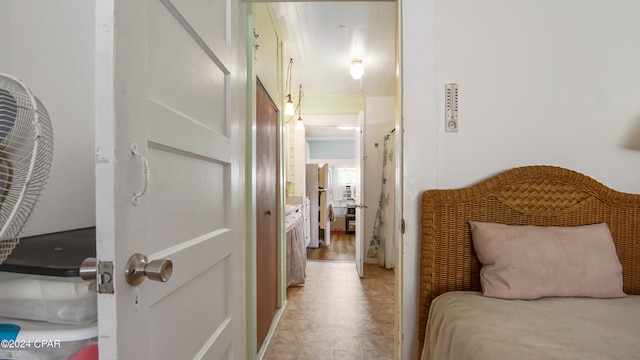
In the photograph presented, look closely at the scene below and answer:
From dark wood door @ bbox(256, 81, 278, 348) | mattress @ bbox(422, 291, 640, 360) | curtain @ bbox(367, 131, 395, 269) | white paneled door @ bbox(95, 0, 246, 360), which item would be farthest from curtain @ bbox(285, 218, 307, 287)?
mattress @ bbox(422, 291, 640, 360)

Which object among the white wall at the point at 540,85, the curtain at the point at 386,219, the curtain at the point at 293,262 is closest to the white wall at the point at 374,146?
the curtain at the point at 386,219

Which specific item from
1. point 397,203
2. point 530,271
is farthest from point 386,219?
point 530,271

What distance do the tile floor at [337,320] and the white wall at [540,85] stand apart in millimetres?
1280

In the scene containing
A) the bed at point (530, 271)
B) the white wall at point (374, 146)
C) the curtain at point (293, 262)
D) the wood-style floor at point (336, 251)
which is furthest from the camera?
the wood-style floor at point (336, 251)

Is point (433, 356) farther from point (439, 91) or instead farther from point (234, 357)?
point (439, 91)

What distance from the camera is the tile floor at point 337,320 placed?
2.05 metres

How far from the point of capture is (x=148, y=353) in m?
0.60

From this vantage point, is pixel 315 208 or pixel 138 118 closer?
pixel 138 118

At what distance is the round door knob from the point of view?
53cm

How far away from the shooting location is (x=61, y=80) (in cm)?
77

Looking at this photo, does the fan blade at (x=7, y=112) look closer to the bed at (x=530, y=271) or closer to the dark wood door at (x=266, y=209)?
the bed at (x=530, y=271)

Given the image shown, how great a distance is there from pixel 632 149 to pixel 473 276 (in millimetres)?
950

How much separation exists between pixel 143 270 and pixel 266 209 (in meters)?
1.66

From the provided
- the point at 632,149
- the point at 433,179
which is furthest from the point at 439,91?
the point at 632,149
